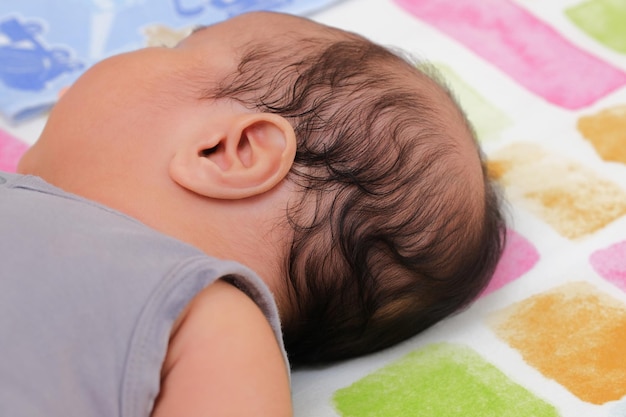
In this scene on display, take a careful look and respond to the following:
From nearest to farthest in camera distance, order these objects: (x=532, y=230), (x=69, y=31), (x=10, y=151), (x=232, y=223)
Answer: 1. (x=232, y=223)
2. (x=532, y=230)
3. (x=10, y=151)
4. (x=69, y=31)

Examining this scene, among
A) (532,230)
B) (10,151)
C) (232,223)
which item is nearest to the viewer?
(232,223)

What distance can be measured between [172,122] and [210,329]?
300 mm

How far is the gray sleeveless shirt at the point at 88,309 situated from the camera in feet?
2.74

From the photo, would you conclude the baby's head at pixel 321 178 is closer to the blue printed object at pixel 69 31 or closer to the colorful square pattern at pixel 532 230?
the colorful square pattern at pixel 532 230

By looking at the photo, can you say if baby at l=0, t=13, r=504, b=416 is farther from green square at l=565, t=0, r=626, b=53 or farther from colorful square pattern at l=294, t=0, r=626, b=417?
green square at l=565, t=0, r=626, b=53

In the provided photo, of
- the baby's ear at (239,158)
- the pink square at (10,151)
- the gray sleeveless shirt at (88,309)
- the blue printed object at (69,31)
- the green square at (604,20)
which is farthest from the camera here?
the green square at (604,20)

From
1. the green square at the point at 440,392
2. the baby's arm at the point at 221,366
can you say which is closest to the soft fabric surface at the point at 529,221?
the green square at the point at 440,392

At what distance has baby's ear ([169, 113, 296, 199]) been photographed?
1017mm

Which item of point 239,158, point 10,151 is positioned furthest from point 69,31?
point 239,158

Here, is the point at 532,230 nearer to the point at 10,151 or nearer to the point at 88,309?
the point at 88,309

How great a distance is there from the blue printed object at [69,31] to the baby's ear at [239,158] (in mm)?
633

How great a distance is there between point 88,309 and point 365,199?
1.16 ft

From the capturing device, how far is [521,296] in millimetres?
1212

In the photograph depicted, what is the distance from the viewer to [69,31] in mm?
1745
